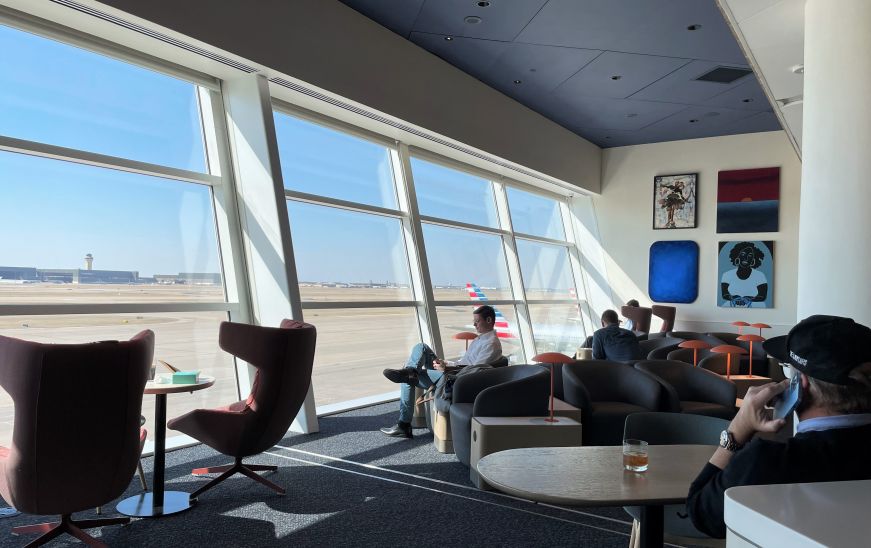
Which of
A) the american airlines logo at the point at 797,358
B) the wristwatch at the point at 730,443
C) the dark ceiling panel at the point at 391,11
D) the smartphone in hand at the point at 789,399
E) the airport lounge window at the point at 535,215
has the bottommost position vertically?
the wristwatch at the point at 730,443

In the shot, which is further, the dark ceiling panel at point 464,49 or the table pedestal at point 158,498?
the dark ceiling panel at point 464,49

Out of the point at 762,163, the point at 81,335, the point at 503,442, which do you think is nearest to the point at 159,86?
the point at 81,335

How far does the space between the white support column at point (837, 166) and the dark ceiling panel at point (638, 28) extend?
2219 millimetres

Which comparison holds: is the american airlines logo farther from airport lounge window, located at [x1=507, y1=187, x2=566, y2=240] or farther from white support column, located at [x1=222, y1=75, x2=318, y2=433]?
airport lounge window, located at [x1=507, y1=187, x2=566, y2=240]

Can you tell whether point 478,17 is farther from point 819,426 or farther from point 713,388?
point 819,426

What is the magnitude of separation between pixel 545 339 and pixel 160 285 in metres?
7.30

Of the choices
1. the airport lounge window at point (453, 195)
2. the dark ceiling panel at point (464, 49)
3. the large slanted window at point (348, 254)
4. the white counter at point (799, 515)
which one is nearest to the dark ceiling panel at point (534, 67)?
the dark ceiling panel at point (464, 49)

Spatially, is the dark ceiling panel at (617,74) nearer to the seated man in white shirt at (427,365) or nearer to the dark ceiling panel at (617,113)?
the dark ceiling panel at (617,113)

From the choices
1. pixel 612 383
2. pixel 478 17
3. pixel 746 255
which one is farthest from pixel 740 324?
pixel 478 17

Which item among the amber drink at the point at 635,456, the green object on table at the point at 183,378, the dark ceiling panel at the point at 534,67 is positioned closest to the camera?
the amber drink at the point at 635,456

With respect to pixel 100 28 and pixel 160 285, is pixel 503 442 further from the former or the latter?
pixel 100 28

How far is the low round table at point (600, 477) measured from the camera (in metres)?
1.98

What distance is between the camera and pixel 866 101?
12.4 ft

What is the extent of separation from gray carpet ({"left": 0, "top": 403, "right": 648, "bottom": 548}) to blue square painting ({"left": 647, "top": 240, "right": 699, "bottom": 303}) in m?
8.20
